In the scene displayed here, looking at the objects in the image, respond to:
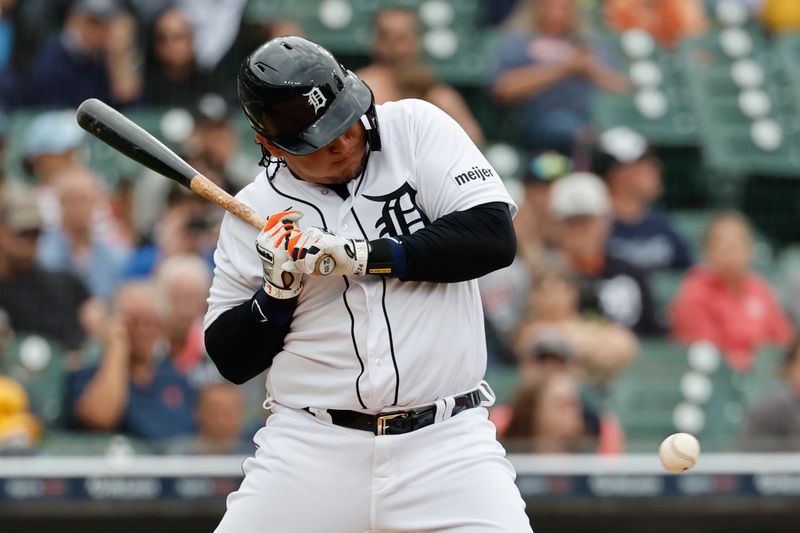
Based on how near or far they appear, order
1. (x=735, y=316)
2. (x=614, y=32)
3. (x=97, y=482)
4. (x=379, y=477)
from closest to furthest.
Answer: (x=379, y=477) < (x=97, y=482) < (x=735, y=316) < (x=614, y=32)

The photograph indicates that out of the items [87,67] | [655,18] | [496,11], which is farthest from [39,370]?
[655,18]

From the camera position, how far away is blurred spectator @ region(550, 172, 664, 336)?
640cm

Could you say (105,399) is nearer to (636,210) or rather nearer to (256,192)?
(256,192)

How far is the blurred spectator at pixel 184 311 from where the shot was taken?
568 centimetres

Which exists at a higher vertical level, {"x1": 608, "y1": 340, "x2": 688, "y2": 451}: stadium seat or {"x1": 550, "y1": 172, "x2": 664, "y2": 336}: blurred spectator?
{"x1": 550, "y1": 172, "x2": 664, "y2": 336}: blurred spectator

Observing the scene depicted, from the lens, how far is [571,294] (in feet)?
20.4

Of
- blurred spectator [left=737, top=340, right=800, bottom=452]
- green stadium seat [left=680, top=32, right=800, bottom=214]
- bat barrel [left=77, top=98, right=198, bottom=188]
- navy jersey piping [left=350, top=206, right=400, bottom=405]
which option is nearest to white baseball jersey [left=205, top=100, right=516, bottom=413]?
navy jersey piping [left=350, top=206, right=400, bottom=405]

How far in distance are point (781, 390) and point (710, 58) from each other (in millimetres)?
3176

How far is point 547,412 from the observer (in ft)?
17.4

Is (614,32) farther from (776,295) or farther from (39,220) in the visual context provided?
(39,220)

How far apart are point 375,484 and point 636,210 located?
442cm

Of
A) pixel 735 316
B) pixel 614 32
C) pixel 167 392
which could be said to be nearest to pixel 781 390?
pixel 735 316

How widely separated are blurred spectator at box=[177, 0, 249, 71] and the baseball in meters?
4.77

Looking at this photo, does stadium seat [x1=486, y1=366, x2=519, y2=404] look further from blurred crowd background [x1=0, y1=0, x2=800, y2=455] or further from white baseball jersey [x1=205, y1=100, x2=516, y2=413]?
white baseball jersey [x1=205, y1=100, x2=516, y2=413]
